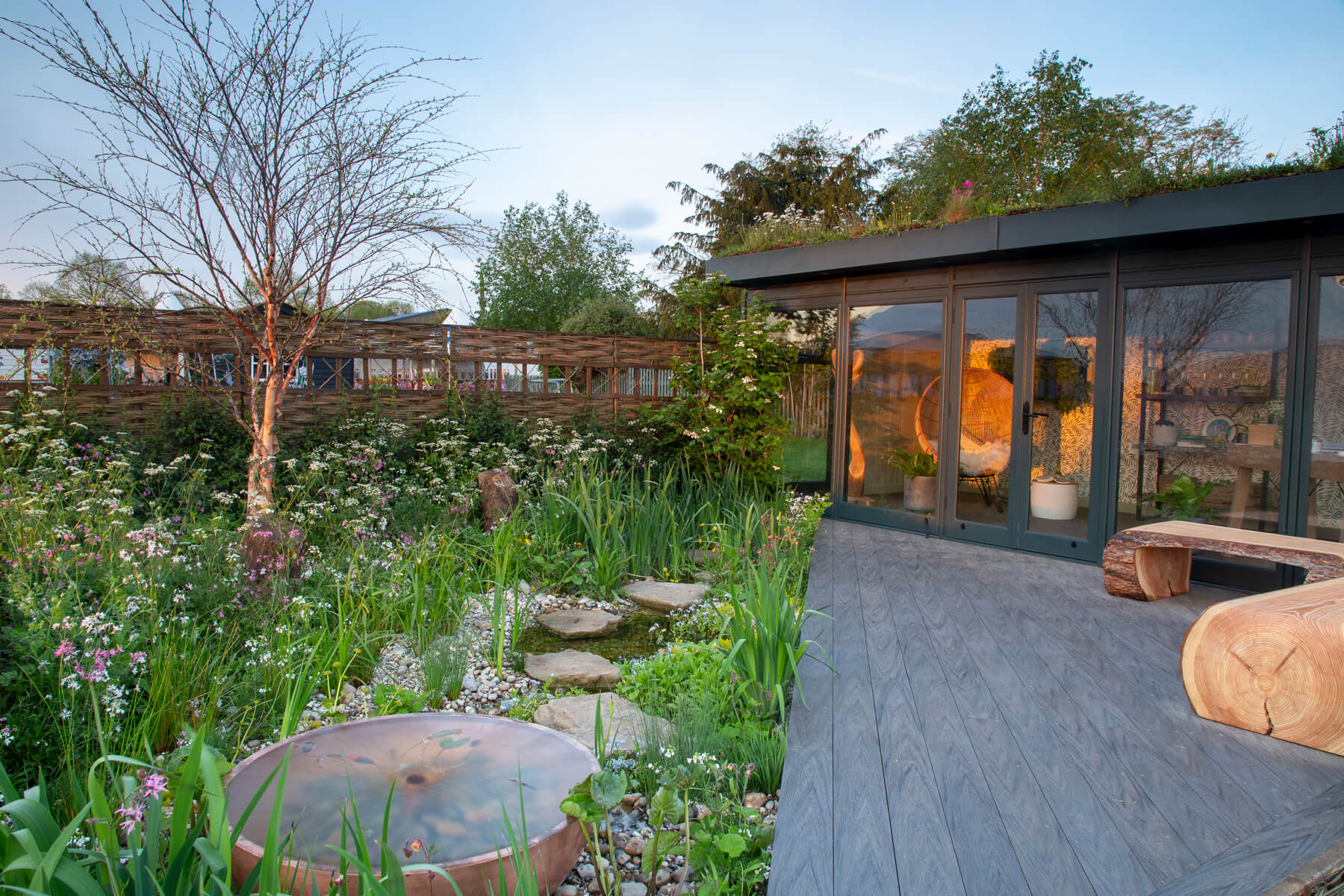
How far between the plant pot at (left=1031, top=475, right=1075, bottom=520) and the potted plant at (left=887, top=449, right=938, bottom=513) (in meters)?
0.79

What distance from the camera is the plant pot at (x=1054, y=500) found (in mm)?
5102

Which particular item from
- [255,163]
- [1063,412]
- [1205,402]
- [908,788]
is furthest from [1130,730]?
[255,163]

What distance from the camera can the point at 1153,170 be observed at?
438 cm

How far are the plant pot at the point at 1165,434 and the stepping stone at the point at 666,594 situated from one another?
3.08 metres

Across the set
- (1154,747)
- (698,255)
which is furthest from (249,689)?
(698,255)

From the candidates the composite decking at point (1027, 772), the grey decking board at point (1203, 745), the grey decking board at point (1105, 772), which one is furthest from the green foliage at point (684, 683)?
the grey decking board at point (1203, 745)

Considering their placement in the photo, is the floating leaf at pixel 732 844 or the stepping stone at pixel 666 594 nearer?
the floating leaf at pixel 732 844

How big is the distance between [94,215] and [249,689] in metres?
2.95

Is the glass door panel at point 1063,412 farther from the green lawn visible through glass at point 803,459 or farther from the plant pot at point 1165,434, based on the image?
the green lawn visible through glass at point 803,459

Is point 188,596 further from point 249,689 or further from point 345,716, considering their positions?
point 345,716

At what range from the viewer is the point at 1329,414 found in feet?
13.4

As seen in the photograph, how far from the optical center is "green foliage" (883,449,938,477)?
589 centimetres

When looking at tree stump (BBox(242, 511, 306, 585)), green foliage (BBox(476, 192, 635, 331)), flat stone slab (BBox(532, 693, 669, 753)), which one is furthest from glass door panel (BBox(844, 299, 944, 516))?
green foliage (BBox(476, 192, 635, 331))

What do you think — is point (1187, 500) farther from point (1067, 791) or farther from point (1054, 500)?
point (1067, 791)
